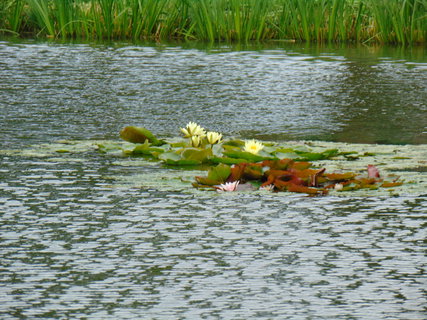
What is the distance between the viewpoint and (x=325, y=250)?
10.2ft

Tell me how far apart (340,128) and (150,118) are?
1.37 metres

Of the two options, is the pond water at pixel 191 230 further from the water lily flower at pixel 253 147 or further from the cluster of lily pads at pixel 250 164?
the water lily flower at pixel 253 147

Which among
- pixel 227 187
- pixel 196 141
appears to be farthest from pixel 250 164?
pixel 196 141

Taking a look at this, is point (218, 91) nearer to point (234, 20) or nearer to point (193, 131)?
point (193, 131)

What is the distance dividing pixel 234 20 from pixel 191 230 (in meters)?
10.5

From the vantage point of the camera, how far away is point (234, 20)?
13.6 metres

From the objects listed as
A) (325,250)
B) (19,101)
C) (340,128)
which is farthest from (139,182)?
(19,101)

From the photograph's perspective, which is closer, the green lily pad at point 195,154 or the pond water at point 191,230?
the pond water at point 191,230

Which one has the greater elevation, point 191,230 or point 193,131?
point 193,131

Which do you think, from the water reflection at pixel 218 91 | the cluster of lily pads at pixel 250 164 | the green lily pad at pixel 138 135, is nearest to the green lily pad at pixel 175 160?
the cluster of lily pads at pixel 250 164

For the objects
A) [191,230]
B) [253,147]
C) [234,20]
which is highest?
[234,20]

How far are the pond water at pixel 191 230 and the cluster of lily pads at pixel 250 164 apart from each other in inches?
4.9

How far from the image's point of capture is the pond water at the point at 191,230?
2.57 meters

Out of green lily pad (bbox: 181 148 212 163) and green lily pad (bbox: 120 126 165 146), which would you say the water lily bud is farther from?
green lily pad (bbox: 120 126 165 146)
